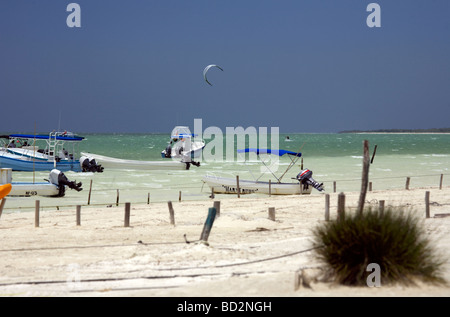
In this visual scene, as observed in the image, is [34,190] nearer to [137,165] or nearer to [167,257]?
[167,257]

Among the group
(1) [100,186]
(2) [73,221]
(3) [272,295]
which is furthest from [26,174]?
(3) [272,295]

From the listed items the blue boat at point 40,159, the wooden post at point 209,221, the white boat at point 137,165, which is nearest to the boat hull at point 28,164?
the blue boat at point 40,159

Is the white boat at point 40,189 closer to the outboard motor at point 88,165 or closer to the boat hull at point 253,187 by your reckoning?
the boat hull at point 253,187

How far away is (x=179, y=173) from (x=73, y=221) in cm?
2633

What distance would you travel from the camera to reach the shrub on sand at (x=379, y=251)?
7.14m

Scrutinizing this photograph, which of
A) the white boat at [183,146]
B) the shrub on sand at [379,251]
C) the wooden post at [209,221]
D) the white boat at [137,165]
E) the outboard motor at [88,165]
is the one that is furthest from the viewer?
the white boat at [183,146]

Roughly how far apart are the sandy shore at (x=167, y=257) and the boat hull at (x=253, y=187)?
8078mm

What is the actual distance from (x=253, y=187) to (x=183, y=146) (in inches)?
937

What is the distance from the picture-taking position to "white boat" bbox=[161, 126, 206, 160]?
47.9 metres

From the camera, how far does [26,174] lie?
3834 centimetres

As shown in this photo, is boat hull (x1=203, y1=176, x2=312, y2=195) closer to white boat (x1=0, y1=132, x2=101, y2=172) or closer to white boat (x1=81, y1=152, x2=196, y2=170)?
white boat (x1=0, y1=132, x2=101, y2=172)

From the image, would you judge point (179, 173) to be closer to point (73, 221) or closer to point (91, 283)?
point (73, 221)

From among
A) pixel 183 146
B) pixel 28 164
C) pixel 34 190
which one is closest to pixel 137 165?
pixel 183 146

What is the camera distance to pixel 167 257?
10.2 m
